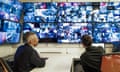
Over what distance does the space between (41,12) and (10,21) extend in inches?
41.4

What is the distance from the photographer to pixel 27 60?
115 inches

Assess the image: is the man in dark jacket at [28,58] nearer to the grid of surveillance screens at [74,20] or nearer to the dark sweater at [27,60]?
the dark sweater at [27,60]

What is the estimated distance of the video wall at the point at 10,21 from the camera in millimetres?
4617

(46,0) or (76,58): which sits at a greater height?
(46,0)

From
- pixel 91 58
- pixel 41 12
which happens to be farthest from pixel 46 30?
pixel 91 58

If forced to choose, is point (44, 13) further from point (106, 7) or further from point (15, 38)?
point (106, 7)

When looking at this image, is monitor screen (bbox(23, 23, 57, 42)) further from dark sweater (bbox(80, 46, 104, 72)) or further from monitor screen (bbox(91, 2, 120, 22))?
dark sweater (bbox(80, 46, 104, 72))

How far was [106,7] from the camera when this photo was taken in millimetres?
5793

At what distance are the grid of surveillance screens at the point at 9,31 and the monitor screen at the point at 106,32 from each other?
5.88 feet

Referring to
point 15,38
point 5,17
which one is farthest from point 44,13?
point 5,17

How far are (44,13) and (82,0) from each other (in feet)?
3.21

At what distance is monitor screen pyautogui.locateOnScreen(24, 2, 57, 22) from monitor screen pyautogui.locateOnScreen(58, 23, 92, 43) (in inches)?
12.0

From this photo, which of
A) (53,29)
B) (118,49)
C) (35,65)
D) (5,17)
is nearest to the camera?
(35,65)

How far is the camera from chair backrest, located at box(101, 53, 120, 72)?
116 inches
